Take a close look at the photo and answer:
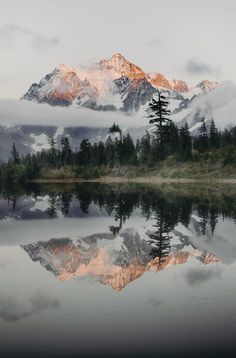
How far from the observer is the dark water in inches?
468

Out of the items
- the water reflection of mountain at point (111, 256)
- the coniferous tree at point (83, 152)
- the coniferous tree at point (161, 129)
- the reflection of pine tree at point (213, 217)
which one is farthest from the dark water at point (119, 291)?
the coniferous tree at point (83, 152)

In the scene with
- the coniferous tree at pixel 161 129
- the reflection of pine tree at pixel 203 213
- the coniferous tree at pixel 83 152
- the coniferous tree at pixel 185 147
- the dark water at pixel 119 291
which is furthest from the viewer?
the coniferous tree at pixel 83 152

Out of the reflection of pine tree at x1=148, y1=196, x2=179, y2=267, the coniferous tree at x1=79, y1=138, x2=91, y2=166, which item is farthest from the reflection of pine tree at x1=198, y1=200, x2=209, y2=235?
the coniferous tree at x1=79, y1=138, x2=91, y2=166

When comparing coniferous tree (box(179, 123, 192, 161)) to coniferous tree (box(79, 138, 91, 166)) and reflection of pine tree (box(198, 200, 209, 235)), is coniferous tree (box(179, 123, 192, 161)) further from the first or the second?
reflection of pine tree (box(198, 200, 209, 235))

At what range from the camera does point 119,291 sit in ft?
54.4

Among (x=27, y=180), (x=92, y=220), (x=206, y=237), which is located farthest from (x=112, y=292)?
(x=27, y=180)

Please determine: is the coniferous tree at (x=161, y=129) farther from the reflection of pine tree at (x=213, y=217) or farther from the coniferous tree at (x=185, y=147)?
the reflection of pine tree at (x=213, y=217)

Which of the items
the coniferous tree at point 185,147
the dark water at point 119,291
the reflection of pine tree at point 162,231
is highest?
the coniferous tree at point 185,147

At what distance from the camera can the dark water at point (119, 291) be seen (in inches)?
468

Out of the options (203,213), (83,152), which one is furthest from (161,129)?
(203,213)

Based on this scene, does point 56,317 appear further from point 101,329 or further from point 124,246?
point 124,246

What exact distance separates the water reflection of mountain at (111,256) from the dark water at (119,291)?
1.8 inches

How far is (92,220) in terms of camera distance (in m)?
39.2

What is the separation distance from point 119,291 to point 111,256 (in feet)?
20.6
